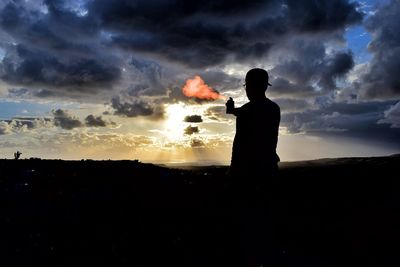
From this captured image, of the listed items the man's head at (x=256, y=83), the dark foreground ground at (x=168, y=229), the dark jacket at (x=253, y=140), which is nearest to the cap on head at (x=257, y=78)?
the man's head at (x=256, y=83)

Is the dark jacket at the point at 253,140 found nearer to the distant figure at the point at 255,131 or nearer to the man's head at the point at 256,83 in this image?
the distant figure at the point at 255,131

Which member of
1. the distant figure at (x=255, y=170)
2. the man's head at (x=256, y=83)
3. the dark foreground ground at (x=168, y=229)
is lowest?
the dark foreground ground at (x=168, y=229)

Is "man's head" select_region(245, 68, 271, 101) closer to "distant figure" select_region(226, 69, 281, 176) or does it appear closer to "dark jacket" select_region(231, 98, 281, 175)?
"distant figure" select_region(226, 69, 281, 176)

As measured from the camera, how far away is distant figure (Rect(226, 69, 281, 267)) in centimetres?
612

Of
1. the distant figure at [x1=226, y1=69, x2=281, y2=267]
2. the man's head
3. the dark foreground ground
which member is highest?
the man's head

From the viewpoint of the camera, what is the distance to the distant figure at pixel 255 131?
6395 mm

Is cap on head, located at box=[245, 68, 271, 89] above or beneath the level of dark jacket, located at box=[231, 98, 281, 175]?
above

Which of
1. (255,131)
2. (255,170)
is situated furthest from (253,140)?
(255,170)

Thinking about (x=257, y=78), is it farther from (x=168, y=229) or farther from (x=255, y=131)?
(x=168, y=229)

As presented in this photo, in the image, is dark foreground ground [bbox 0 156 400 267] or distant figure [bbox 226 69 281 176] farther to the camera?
dark foreground ground [bbox 0 156 400 267]

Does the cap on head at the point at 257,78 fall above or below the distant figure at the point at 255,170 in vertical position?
above

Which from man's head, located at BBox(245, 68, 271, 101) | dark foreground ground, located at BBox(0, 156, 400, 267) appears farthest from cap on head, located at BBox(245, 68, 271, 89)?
dark foreground ground, located at BBox(0, 156, 400, 267)

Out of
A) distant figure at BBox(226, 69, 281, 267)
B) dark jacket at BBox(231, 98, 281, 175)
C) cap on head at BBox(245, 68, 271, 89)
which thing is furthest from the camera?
cap on head at BBox(245, 68, 271, 89)

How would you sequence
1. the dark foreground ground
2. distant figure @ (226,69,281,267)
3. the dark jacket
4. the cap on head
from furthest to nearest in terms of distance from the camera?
1. the dark foreground ground
2. the cap on head
3. the dark jacket
4. distant figure @ (226,69,281,267)
